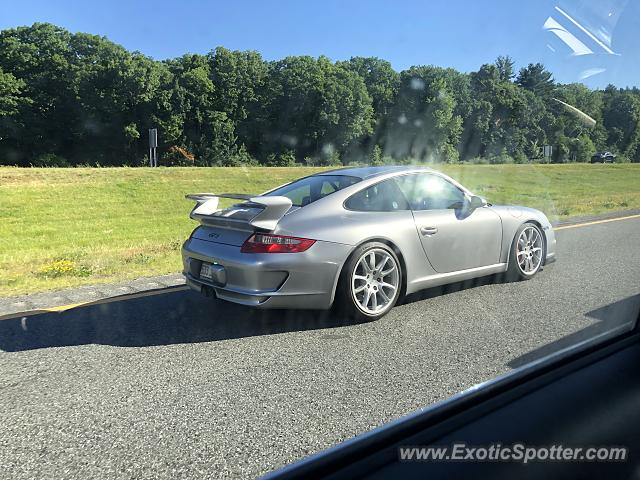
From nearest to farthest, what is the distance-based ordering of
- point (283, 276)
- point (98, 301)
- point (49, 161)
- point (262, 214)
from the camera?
point (283, 276), point (262, 214), point (98, 301), point (49, 161)

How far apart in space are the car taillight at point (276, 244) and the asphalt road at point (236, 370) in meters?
0.69

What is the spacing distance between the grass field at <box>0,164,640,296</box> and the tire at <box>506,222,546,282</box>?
10.7ft

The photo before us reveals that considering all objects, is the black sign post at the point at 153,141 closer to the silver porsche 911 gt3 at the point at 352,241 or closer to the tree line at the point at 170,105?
the tree line at the point at 170,105

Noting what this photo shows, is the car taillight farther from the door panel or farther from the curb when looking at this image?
the curb

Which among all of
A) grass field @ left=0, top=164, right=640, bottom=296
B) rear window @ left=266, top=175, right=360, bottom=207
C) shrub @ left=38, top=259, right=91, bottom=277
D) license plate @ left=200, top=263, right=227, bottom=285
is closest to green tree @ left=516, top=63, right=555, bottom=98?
rear window @ left=266, top=175, right=360, bottom=207

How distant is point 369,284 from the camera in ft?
14.7

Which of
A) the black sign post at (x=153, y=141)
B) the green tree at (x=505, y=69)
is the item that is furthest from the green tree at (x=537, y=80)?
the black sign post at (x=153, y=141)

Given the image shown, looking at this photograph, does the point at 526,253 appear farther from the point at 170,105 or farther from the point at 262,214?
the point at 170,105

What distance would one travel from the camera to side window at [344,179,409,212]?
4.68 m

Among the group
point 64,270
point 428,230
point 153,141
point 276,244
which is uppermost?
point 153,141

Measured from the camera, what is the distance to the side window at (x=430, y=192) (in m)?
5.02

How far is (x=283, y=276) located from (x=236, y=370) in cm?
91

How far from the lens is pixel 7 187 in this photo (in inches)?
838

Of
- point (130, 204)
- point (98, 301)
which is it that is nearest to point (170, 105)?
point (130, 204)
